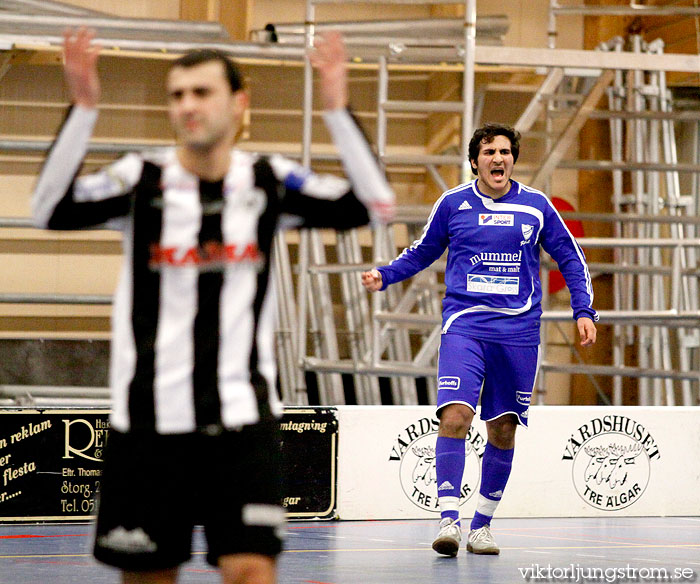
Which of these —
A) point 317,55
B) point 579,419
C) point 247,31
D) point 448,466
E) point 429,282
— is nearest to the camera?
point 317,55

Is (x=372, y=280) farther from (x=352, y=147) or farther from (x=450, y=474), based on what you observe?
(x=352, y=147)

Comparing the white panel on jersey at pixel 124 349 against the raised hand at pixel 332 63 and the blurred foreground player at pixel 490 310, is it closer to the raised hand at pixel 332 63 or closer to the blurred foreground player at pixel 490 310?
the raised hand at pixel 332 63

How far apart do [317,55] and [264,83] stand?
840cm

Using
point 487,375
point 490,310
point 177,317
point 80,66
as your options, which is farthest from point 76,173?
point 487,375

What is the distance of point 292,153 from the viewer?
35.0 feet

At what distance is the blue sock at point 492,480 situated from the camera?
18.8 feet

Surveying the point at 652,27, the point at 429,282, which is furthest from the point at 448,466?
the point at 652,27

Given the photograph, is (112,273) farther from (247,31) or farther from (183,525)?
(183,525)

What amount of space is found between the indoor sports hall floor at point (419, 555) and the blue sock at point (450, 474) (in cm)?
23

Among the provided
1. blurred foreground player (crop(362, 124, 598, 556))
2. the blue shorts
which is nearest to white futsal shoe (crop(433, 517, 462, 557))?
blurred foreground player (crop(362, 124, 598, 556))

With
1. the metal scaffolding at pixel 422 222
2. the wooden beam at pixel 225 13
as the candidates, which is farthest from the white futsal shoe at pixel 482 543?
the wooden beam at pixel 225 13

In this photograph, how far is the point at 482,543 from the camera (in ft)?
18.6

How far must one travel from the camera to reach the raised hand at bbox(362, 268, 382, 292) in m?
5.38

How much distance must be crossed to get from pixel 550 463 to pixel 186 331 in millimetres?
5155
